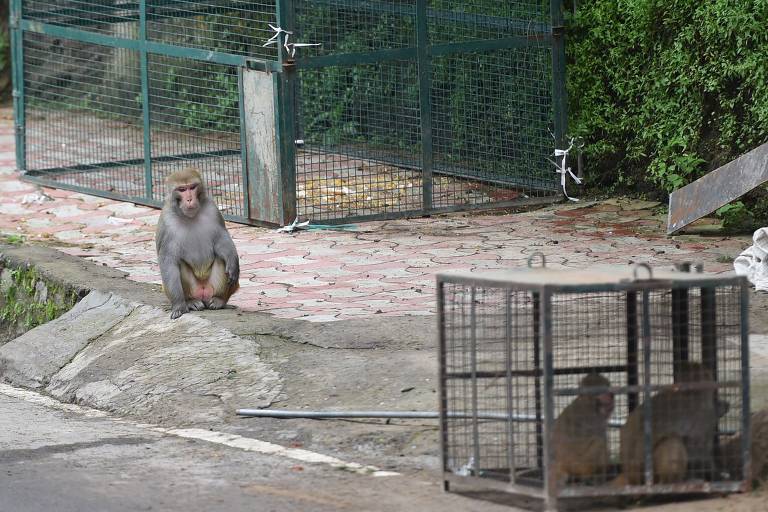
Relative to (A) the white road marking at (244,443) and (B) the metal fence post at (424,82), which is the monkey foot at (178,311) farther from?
(B) the metal fence post at (424,82)

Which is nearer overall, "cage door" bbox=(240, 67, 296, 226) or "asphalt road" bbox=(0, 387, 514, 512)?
"asphalt road" bbox=(0, 387, 514, 512)

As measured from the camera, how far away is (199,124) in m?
11.3

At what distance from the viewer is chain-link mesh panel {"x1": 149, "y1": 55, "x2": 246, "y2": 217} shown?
11.0 metres

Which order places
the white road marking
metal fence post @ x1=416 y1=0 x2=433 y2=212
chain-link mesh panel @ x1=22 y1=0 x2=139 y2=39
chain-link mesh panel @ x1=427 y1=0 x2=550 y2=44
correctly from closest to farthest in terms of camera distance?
the white road marking < metal fence post @ x1=416 y1=0 x2=433 y2=212 < chain-link mesh panel @ x1=427 y1=0 x2=550 y2=44 < chain-link mesh panel @ x1=22 y1=0 x2=139 y2=39

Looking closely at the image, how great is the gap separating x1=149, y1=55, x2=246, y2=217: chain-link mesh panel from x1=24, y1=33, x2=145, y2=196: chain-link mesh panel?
482 millimetres

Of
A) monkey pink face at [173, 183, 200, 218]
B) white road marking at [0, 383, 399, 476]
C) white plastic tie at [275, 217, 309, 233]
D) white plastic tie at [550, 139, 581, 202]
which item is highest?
monkey pink face at [173, 183, 200, 218]

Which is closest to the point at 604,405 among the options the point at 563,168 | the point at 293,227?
the point at 293,227

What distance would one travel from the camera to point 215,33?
36.5 feet

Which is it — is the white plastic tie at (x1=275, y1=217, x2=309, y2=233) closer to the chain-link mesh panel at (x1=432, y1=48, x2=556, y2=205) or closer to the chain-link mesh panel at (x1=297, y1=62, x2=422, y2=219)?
the chain-link mesh panel at (x1=297, y1=62, x2=422, y2=219)

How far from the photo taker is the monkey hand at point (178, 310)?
7.89 metres

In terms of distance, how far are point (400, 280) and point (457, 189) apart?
266 centimetres

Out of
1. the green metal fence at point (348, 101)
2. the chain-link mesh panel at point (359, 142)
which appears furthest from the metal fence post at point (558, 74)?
the chain-link mesh panel at point (359, 142)

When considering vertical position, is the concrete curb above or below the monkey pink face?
below

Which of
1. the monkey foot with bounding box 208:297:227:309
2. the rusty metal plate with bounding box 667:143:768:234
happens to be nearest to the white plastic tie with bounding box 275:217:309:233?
the monkey foot with bounding box 208:297:227:309
